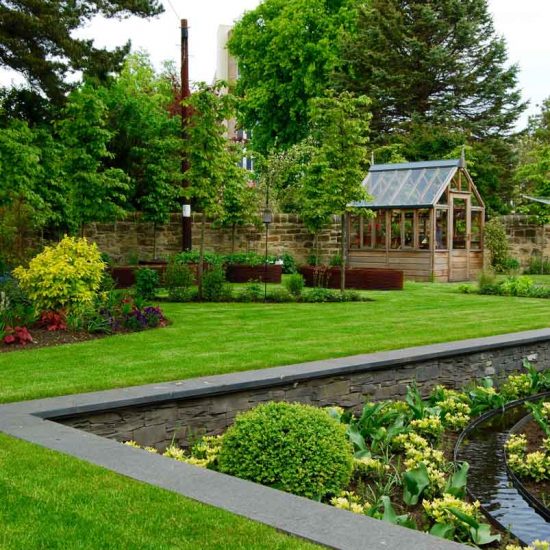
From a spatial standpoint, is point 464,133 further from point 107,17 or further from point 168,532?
point 168,532

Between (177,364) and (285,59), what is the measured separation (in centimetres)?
3147

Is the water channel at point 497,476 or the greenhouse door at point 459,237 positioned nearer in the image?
the water channel at point 497,476

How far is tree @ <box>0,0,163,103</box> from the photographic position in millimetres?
13812

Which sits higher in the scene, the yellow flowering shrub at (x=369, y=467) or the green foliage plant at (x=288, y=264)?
the green foliage plant at (x=288, y=264)

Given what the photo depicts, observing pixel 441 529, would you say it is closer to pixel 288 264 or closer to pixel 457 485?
pixel 457 485

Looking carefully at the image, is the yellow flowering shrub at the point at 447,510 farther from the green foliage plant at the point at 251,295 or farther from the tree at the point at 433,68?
the tree at the point at 433,68

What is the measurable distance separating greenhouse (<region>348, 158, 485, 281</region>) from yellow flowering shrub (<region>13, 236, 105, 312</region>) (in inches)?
497

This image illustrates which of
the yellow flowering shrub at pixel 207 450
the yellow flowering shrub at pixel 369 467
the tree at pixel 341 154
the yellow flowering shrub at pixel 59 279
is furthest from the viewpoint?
the tree at pixel 341 154

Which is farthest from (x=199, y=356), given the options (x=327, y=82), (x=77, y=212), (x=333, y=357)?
(x=327, y=82)

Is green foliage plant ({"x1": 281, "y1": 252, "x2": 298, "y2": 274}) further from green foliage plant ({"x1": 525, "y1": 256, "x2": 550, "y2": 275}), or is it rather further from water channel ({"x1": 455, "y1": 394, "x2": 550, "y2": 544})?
water channel ({"x1": 455, "y1": 394, "x2": 550, "y2": 544})

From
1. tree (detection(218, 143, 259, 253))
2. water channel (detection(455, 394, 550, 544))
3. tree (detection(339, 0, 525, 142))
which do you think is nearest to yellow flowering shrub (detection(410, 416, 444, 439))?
water channel (detection(455, 394, 550, 544))

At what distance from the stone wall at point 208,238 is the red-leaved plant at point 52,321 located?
46.3 ft

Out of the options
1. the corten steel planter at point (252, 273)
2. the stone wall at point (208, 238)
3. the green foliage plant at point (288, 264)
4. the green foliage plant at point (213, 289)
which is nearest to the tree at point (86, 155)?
the corten steel planter at point (252, 273)

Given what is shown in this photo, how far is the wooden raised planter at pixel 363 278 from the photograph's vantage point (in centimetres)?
1881
